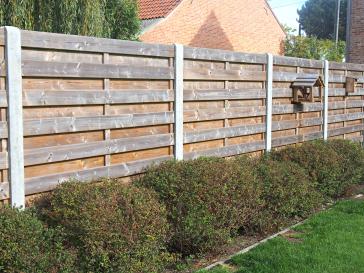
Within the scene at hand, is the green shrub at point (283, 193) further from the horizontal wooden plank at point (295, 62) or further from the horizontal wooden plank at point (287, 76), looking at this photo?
the horizontal wooden plank at point (295, 62)

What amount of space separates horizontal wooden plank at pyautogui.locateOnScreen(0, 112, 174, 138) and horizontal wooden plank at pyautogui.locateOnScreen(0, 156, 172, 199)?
0.40 metres

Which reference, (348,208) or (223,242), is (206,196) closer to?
(223,242)

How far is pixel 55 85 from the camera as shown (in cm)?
481

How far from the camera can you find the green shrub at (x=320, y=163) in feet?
25.8

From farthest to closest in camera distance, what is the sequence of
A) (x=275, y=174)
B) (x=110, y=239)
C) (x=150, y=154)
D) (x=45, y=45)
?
(x=275, y=174), (x=150, y=154), (x=45, y=45), (x=110, y=239)

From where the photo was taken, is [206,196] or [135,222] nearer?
[135,222]

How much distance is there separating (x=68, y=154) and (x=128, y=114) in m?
0.93

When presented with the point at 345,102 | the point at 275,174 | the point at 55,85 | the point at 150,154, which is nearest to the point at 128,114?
the point at 150,154

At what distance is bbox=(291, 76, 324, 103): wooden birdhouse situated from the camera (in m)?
8.92

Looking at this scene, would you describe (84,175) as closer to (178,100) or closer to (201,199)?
(201,199)

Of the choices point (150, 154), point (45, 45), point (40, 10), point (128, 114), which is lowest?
point (150, 154)

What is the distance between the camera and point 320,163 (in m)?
7.95

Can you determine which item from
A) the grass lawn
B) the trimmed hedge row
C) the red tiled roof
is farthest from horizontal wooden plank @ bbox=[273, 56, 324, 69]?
the red tiled roof

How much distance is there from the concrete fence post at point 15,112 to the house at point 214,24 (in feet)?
56.7
